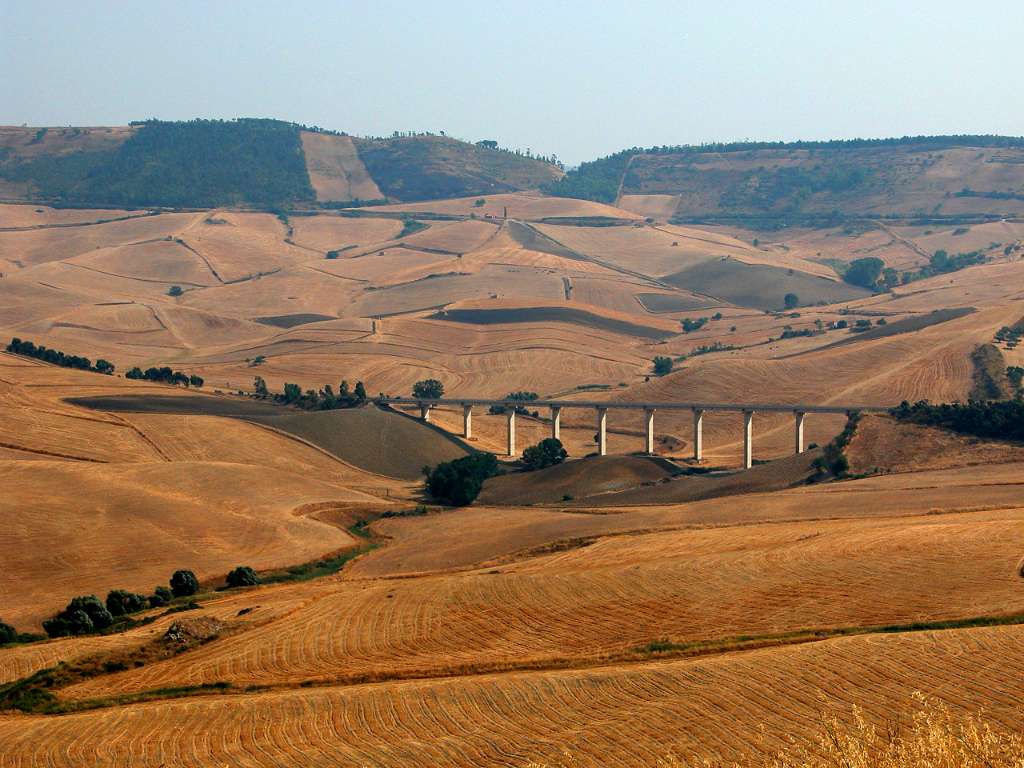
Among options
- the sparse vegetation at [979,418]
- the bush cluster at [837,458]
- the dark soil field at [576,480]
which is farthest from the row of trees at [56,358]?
the sparse vegetation at [979,418]

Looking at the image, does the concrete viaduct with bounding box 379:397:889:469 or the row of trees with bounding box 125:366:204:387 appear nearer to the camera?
the concrete viaduct with bounding box 379:397:889:469

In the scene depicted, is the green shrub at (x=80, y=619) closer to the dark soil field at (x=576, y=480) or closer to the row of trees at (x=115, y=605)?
the row of trees at (x=115, y=605)

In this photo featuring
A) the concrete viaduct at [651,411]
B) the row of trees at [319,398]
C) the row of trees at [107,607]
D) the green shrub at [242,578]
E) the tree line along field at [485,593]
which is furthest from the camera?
the row of trees at [319,398]

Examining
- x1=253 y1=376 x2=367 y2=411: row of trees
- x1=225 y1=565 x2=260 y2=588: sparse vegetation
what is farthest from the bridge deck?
x1=225 y1=565 x2=260 y2=588: sparse vegetation

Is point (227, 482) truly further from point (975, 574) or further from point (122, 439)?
point (975, 574)

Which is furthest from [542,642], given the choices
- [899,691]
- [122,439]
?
[122,439]

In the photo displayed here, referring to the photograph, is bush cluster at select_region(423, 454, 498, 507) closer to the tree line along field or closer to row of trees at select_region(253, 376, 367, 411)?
the tree line along field

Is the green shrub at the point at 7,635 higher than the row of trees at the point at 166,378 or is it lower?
lower
